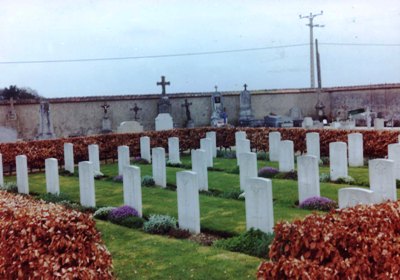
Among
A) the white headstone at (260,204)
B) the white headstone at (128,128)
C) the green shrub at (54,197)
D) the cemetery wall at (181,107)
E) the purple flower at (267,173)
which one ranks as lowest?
the green shrub at (54,197)

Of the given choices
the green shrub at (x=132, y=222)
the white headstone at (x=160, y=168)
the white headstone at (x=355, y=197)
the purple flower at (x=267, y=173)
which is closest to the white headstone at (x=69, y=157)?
the white headstone at (x=160, y=168)

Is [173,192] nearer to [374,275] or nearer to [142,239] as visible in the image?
[142,239]

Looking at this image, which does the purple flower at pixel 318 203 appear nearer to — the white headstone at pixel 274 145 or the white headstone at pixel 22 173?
the white headstone at pixel 274 145

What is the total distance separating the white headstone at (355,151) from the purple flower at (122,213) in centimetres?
885

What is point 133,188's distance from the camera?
1041 centimetres

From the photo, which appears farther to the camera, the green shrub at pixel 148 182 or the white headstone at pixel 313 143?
the white headstone at pixel 313 143

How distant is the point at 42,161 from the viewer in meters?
19.2

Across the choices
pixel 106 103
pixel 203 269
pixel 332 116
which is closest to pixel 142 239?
pixel 203 269

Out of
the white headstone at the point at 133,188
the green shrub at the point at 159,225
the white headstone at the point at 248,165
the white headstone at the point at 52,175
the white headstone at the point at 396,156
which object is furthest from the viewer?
the white headstone at the point at 52,175

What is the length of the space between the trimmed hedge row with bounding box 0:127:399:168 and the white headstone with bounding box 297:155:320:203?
693 centimetres

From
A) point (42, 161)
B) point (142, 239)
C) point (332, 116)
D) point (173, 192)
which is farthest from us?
point (332, 116)

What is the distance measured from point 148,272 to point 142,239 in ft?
6.03

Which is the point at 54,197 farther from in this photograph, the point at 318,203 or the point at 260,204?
the point at 318,203

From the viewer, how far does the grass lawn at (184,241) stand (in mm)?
6719
